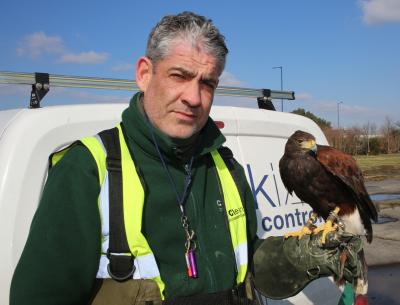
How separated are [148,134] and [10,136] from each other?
2.72ft

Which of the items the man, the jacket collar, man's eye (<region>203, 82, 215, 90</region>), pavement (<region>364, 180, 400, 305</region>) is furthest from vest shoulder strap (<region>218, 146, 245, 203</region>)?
pavement (<region>364, 180, 400, 305</region>)

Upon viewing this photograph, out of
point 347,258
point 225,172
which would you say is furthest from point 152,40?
point 347,258

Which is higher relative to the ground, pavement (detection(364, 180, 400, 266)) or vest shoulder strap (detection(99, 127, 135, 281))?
vest shoulder strap (detection(99, 127, 135, 281))

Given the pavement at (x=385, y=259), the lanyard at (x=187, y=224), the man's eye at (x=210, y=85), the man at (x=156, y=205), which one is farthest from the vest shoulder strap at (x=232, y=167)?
the pavement at (x=385, y=259)

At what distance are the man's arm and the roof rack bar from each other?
4.45ft

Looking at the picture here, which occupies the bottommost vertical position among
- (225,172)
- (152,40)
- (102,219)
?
(102,219)

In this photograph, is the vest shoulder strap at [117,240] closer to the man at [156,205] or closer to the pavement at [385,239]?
the man at [156,205]

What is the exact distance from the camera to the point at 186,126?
2.10 meters

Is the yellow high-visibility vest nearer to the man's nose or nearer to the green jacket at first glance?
the green jacket

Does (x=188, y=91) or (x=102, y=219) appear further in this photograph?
(x=188, y=91)

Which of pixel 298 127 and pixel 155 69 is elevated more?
pixel 155 69

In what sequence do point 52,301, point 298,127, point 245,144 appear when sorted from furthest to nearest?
point 298,127 → point 245,144 → point 52,301

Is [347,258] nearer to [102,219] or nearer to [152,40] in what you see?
[102,219]

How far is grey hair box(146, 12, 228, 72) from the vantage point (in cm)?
202
